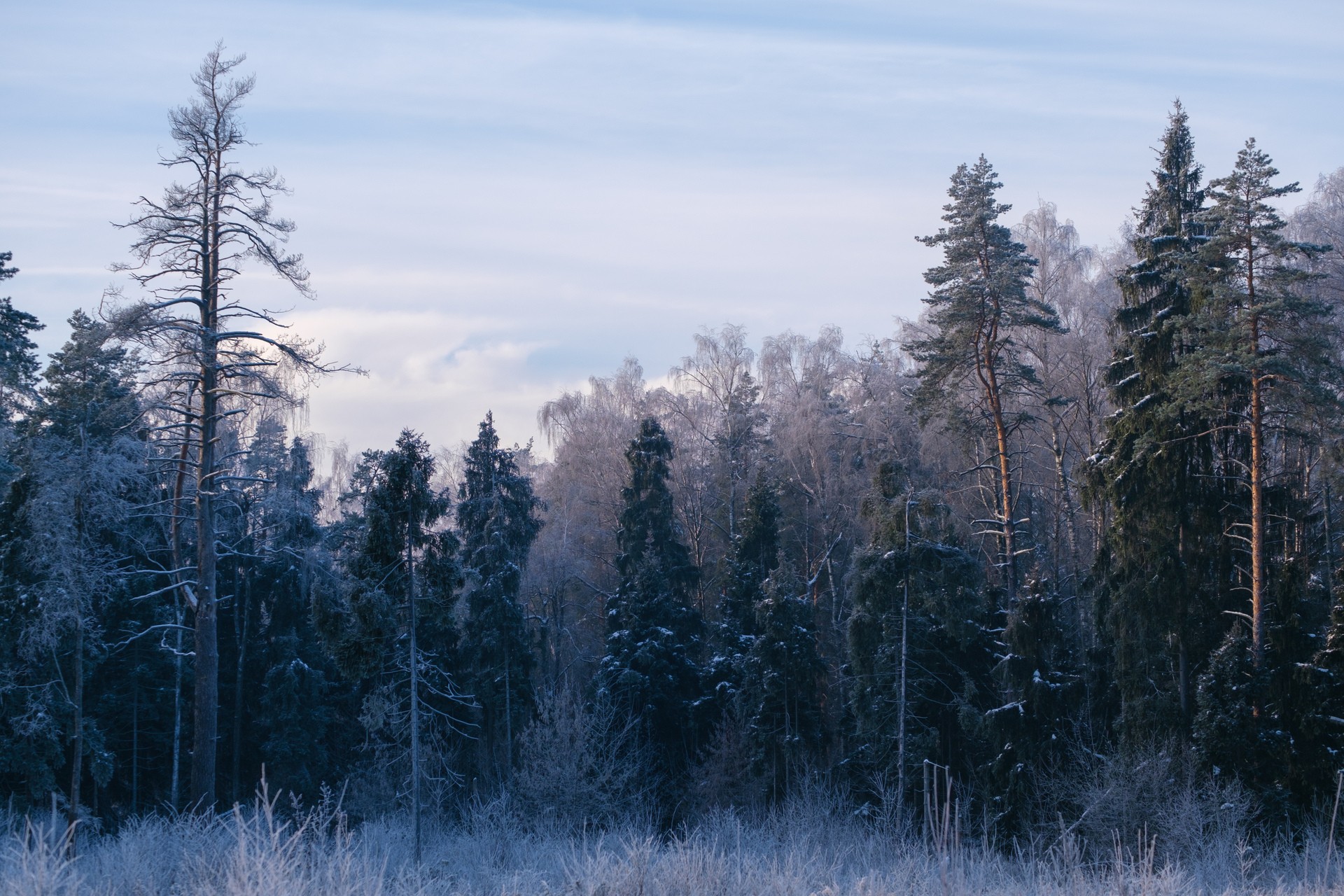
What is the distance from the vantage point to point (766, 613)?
3222cm

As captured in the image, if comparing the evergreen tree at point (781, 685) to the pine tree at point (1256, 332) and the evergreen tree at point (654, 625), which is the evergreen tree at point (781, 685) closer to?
the evergreen tree at point (654, 625)

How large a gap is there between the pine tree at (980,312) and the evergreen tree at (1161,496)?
88.1 inches

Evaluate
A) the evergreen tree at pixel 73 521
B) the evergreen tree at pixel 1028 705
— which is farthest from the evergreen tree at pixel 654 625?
the evergreen tree at pixel 73 521

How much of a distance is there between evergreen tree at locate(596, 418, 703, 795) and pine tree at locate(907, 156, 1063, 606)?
1192cm

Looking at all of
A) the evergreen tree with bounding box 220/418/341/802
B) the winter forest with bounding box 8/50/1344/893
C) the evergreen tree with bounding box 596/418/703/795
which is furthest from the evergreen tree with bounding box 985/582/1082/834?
the evergreen tree with bounding box 220/418/341/802

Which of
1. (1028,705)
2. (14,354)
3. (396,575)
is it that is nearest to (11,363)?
(14,354)

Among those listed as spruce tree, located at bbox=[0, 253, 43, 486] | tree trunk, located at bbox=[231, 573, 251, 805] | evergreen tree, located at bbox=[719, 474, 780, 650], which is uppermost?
spruce tree, located at bbox=[0, 253, 43, 486]

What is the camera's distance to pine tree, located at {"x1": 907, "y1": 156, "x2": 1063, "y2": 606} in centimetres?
2709

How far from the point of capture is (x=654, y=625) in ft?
117

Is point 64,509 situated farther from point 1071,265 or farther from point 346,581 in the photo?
point 1071,265

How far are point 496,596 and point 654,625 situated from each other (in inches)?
211

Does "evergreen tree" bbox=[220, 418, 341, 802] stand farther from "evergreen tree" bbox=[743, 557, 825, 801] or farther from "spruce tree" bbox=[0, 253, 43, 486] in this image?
"evergreen tree" bbox=[743, 557, 825, 801]

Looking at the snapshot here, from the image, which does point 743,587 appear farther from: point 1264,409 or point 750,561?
point 1264,409

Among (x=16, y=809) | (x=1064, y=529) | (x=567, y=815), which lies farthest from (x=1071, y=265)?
(x=16, y=809)
